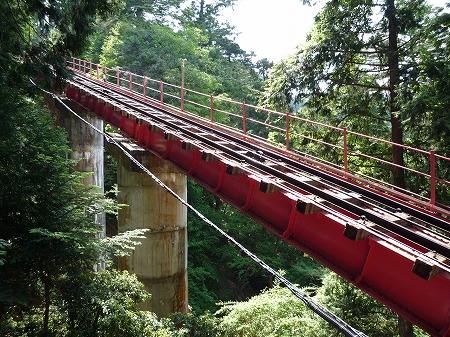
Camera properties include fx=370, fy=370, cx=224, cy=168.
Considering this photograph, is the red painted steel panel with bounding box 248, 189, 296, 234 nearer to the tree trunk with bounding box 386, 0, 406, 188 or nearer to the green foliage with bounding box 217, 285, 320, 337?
the tree trunk with bounding box 386, 0, 406, 188

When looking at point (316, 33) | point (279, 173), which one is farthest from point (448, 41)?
point (279, 173)

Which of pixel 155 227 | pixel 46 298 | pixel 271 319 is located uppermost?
pixel 46 298

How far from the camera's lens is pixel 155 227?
35.4 feet

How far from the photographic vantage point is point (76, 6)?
798 cm

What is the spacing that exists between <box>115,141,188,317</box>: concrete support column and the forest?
74 centimetres

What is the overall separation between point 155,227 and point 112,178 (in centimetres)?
1240

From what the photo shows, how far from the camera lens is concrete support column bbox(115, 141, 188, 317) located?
1079 cm

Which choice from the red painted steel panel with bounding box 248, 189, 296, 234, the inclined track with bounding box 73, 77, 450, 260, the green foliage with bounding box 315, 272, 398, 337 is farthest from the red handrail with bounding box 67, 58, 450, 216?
the green foliage with bounding box 315, 272, 398, 337

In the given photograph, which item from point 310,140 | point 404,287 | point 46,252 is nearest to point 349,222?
point 404,287

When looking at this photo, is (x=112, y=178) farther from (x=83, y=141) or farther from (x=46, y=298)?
(x=46, y=298)

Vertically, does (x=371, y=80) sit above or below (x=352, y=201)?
above

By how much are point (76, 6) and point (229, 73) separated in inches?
981

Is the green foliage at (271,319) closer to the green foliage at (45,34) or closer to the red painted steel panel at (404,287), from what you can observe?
the red painted steel panel at (404,287)

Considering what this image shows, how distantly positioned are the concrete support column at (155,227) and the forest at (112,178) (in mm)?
742
